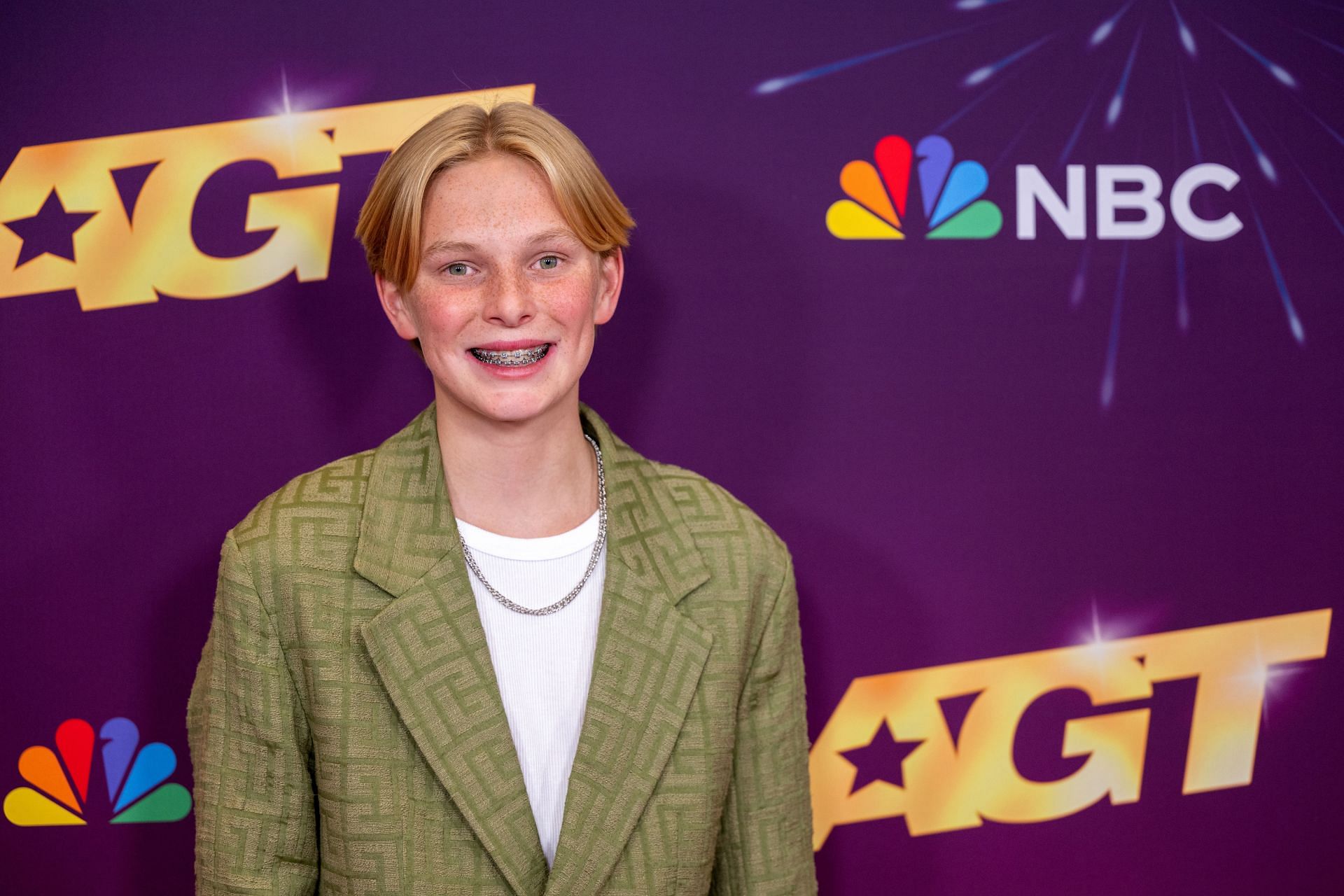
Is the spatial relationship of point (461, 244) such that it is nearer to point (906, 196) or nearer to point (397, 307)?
point (397, 307)

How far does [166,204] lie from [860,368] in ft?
3.38

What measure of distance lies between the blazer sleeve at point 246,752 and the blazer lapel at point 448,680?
109mm

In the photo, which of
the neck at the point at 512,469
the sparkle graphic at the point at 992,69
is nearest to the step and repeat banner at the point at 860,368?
the sparkle graphic at the point at 992,69

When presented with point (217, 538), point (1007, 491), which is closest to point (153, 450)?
point (217, 538)

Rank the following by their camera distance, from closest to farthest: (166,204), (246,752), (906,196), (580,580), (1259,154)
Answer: (246,752), (580,580), (166,204), (906,196), (1259,154)

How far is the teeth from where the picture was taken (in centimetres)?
130

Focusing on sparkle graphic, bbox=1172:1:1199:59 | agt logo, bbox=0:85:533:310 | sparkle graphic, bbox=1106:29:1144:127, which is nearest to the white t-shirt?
agt logo, bbox=0:85:533:310

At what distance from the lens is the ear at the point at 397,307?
135 cm

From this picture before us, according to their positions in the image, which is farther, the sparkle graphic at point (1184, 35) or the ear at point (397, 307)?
the sparkle graphic at point (1184, 35)

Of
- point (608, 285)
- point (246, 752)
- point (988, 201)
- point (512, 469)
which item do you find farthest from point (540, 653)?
point (988, 201)

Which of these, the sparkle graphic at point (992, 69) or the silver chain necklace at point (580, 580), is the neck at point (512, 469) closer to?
the silver chain necklace at point (580, 580)

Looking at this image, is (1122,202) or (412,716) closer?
(412,716)

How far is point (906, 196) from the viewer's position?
6.17 feet

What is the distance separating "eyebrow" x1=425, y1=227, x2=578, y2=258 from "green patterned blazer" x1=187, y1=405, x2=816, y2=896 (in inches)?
8.0
